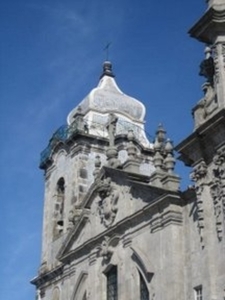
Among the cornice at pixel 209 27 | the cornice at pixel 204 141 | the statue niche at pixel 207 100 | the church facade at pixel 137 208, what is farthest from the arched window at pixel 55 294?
the cornice at pixel 209 27

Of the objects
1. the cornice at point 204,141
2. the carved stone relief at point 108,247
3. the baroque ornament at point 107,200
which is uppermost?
the baroque ornament at point 107,200

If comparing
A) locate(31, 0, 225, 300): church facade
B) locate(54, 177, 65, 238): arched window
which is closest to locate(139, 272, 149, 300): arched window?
locate(31, 0, 225, 300): church facade

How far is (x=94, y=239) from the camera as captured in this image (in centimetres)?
2422

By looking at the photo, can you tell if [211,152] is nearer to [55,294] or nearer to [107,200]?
[107,200]

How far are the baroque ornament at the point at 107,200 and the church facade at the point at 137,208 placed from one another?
1.4 inches

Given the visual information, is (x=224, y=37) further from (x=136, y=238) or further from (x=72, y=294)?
(x=72, y=294)

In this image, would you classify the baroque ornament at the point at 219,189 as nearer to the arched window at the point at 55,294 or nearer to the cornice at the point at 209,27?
→ the cornice at the point at 209,27

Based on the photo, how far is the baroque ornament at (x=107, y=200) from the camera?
23.5m

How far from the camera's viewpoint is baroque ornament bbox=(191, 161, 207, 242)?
18594 millimetres

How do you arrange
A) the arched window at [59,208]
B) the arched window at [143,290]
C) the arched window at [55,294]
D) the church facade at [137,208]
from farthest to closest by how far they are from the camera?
the arched window at [59,208]
the arched window at [55,294]
the arched window at [143,290]
the church facade at [137,208]

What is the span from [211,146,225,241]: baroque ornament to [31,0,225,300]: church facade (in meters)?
0.03

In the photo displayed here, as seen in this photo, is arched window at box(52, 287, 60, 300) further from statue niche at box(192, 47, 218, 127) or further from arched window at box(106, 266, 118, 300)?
statue niche at box(192, 47, 218, 127)

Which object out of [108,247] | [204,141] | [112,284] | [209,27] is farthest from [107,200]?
[209,27]

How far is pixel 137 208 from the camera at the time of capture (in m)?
22.2
